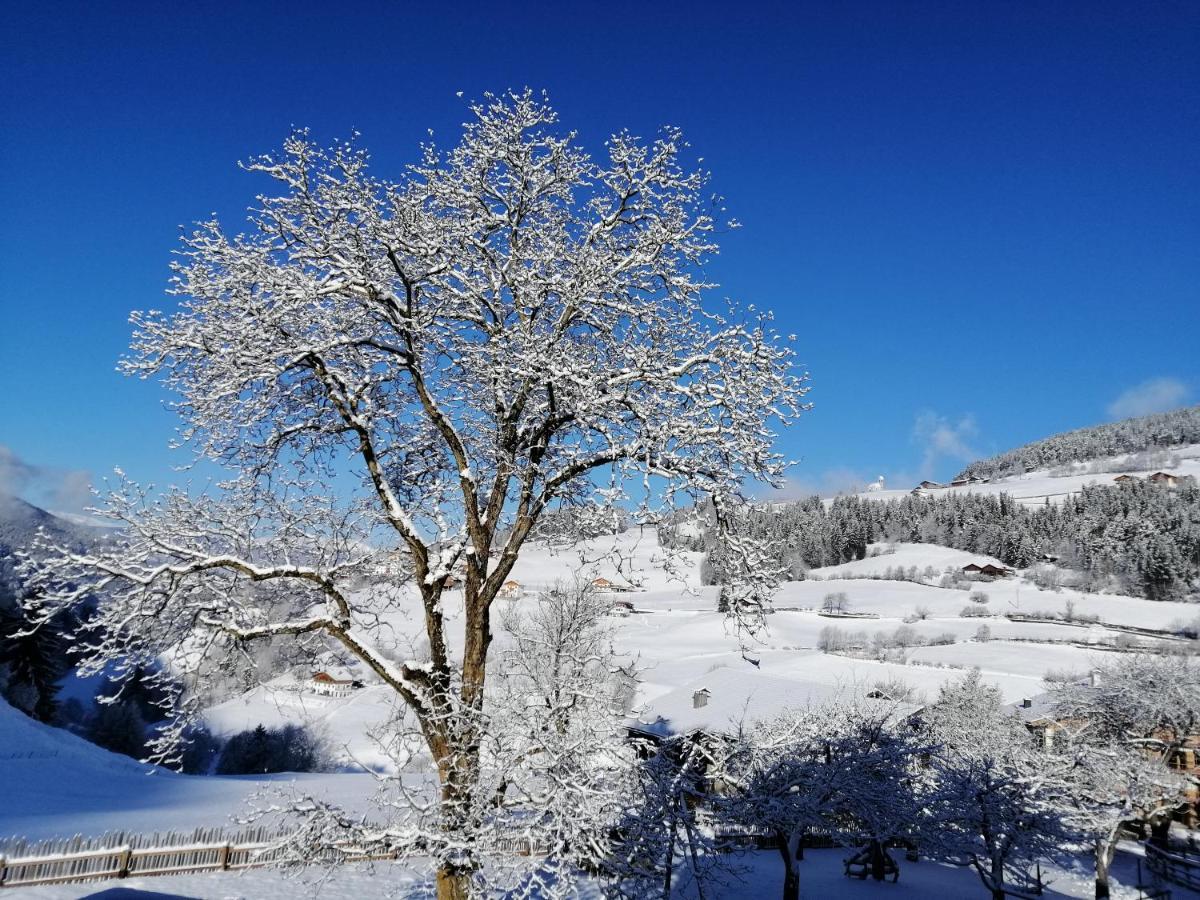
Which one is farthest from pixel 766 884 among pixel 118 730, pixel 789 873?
pixel 118 730

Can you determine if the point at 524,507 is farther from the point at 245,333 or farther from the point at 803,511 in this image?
the point at 803,511

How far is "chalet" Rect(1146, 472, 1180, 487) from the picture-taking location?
148750mm

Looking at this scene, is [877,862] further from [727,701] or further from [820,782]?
[727,701]

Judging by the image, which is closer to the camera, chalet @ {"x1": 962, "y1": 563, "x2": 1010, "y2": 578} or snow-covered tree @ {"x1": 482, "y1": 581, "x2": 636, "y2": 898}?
snow-covered tree @ {"x1": 482, "y1": 581, "x2": 636, "y2": 898}

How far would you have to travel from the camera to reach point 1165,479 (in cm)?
Result: 15175

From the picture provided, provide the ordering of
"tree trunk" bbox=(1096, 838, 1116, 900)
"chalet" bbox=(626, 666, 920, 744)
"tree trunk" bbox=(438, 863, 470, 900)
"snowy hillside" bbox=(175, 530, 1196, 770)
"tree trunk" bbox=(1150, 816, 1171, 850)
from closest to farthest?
"tree trunk" bbox=(438, 863, 470, 900) → "tree trunk" bbox=(1096, 838, 1116, 900) → "tree trunk" bbox=(1150, 816, 1171, 850) → "chalet" bbox=(626, 666, 920, 744) → "snowy hillside" bbox=(175, 530, 1196, 770)

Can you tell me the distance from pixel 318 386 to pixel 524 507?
2.11m

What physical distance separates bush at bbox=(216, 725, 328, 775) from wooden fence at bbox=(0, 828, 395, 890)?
80.6ft

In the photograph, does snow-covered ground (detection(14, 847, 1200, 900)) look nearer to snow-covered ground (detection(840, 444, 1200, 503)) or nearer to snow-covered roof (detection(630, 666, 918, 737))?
snow-covered roof (detection(630, 666, 918, 737))

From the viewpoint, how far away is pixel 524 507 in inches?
237

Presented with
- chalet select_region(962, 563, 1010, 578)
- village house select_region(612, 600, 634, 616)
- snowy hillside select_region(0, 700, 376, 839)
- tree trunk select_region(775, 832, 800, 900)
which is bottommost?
snowy hillside select_region(0, 700, 376, 839)

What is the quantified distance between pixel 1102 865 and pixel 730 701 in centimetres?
2415

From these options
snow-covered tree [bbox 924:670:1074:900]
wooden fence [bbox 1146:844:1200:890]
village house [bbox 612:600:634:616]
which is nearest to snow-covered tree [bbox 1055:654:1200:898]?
wooden fence [bbox 1146:844:1200:890]

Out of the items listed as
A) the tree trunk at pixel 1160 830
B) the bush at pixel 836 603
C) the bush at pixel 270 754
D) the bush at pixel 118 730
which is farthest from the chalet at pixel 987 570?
the bush at pixel 118 730
